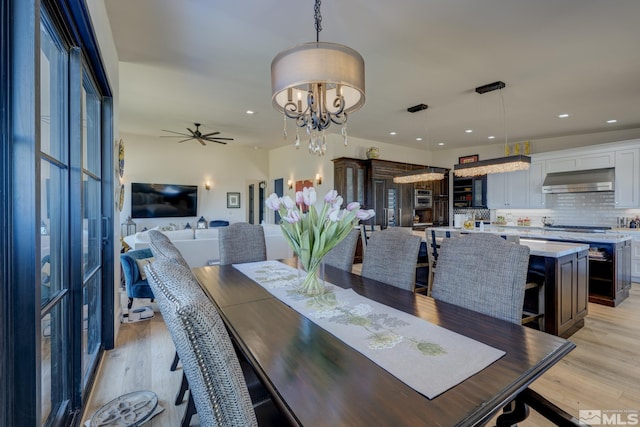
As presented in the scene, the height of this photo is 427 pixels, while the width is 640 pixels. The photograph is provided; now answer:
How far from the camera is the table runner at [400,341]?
35.3 inches

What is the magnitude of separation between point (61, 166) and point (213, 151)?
6702 millimetres

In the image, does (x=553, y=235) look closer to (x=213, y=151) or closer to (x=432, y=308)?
(x=432, y=308)

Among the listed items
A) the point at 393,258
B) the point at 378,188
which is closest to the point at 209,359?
the point at 393,258

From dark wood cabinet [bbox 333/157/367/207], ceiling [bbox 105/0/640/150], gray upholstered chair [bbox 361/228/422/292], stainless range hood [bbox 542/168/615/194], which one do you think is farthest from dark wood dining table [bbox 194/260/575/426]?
stainless range hood [bbox 542/168/615/194]

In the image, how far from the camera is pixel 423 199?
24.5 ft

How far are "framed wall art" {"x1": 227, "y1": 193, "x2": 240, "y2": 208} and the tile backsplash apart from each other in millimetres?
7163

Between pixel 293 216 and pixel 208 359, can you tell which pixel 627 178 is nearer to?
pixel 293 216

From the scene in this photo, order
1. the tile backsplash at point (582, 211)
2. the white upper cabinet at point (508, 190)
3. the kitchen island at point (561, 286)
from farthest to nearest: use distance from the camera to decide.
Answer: the white upper cabinet at point (508, 190) < the tile backsplash at point (582, 211) < the kitchen island at point (561, 286)

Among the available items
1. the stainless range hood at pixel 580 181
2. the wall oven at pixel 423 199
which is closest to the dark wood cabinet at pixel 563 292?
the stainless range hood at pixel 580 181

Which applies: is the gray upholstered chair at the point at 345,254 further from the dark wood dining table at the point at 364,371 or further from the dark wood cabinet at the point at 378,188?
the dark wood cabinet at the point at 378,188

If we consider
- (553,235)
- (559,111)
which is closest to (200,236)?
(553,235)

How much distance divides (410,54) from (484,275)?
94.0 inches

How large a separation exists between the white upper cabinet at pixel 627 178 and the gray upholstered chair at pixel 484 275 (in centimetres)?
577

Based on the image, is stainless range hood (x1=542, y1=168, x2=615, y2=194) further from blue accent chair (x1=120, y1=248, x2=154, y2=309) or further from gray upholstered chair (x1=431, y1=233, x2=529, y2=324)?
blue accent chair (x1=120, y1=248, x2=154, y2=309)
